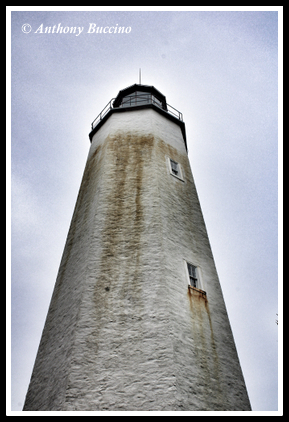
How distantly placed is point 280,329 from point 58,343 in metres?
6.40

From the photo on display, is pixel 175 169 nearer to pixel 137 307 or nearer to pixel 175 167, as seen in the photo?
pixel 175 167

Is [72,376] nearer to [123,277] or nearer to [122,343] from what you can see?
[122,343]

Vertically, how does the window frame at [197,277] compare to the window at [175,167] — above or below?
below

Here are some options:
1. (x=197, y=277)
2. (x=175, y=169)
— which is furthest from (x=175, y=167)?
(x=197, y=277)

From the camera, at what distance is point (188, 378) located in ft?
32.0

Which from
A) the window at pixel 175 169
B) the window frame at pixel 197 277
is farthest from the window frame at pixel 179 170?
the window frame at pixel 197 277

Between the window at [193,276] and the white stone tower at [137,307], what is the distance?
0.04 m

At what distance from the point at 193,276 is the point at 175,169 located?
19.4 ft

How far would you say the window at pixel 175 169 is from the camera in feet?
55.0

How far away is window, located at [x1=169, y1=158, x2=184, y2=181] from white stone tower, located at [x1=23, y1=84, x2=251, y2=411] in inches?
2.6

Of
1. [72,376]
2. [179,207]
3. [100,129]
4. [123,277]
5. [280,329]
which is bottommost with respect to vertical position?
[72,376]

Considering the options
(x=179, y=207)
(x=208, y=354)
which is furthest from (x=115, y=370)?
(x=179, y=207)

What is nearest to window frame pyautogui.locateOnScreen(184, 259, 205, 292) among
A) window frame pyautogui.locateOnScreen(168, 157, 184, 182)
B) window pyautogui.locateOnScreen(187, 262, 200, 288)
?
window pyautogui.locateOnScreen(187, 262, 200, 288)

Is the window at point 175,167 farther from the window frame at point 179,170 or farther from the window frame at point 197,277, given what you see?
the window frame at point 197,277
